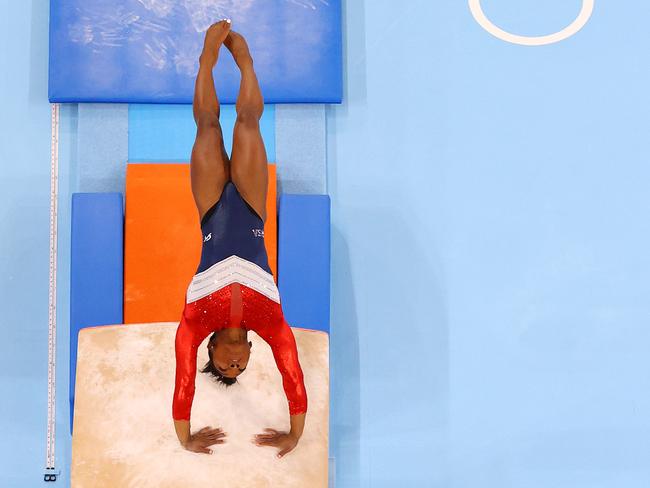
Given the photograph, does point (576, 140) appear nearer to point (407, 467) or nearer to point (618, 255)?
point (618, 255)

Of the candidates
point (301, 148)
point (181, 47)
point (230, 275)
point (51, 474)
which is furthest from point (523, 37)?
point (51, 474)

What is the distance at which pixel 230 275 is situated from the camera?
332 cm

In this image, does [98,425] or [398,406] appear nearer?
[98,425]

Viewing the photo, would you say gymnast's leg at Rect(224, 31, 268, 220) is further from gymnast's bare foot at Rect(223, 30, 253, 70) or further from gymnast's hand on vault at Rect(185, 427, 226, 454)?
gymnast's hand on vault at Rect(185, 427, 226, 454)

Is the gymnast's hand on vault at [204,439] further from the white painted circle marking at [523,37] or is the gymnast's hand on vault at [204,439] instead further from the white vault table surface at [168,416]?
the white painted circle marking at [523,37]

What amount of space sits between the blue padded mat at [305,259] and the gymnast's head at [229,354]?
829mm

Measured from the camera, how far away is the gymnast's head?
3.16 meters

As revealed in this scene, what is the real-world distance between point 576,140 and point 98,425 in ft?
9.68

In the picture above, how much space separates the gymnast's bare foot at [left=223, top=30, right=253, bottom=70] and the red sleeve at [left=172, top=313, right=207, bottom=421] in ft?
3.86

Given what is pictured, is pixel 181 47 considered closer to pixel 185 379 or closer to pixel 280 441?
pixel 185 379

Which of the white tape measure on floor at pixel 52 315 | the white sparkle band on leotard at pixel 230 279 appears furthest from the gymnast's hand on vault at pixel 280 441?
the white tape measure on floor at pixel 52 315

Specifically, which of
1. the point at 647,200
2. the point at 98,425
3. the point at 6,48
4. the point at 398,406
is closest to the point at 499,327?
the point at 398,406

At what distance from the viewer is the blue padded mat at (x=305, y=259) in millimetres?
4059

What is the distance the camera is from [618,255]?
14.5 feet
